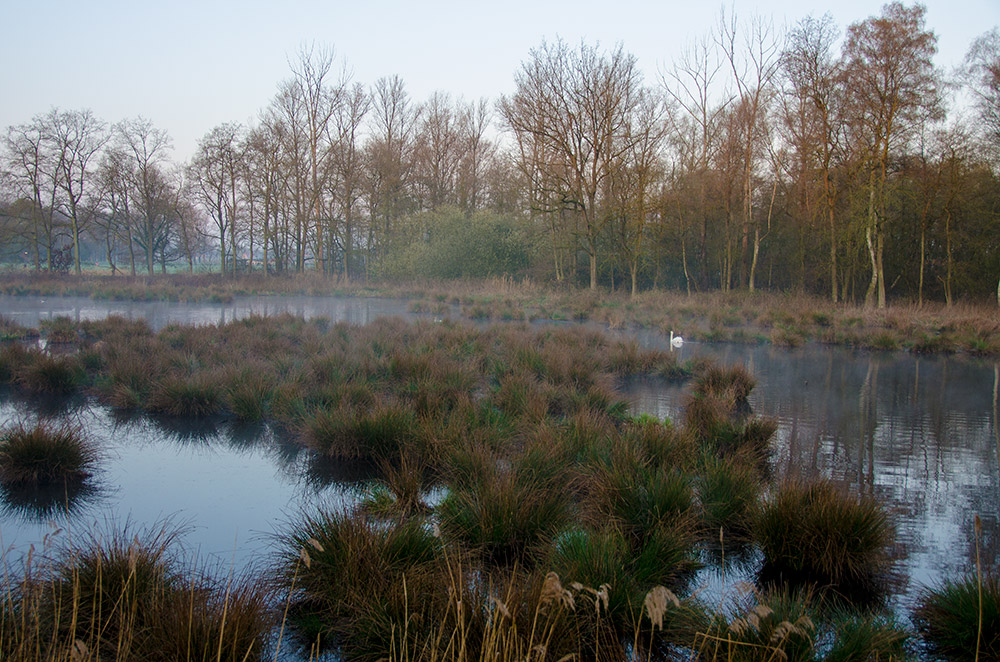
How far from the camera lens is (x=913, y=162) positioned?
23938mm

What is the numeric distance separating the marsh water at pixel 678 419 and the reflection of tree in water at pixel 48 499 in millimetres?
16

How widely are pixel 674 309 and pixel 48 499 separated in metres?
20.4

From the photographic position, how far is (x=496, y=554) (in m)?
4.18

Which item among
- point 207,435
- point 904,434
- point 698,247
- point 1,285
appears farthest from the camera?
point 698,247

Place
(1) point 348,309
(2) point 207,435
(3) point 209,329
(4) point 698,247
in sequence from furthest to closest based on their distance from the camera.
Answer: (4) point 698,247 < (1) point 348,309 < (3) point 209,329 < (2) point 207,435

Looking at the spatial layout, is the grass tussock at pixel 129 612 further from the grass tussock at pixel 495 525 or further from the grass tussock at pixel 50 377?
the grass tussock at pixel 50 377

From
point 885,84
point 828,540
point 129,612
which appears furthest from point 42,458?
point 885,84

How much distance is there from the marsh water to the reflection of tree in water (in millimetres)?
16

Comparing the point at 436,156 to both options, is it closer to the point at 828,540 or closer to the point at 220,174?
the point at 220,174

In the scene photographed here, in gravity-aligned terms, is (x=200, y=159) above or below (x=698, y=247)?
above

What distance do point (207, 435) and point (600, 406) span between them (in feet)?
14.9

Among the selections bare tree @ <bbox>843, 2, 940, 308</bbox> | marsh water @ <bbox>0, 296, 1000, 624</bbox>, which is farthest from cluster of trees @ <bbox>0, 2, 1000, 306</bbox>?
marsh water @ <bbox>0, 296, 1000, 624</bbox>

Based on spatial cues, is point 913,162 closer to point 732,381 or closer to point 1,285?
point 732,381

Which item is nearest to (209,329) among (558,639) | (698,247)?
(558,639)
